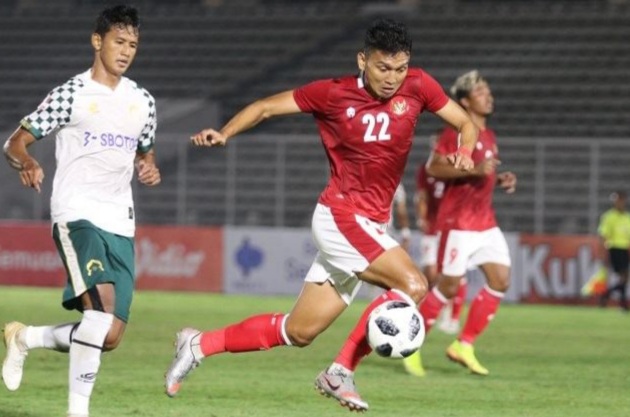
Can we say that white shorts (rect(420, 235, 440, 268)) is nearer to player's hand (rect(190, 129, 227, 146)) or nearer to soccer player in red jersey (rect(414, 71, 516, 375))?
soccer player in red jersey (rect(414, 71, 516, 375))

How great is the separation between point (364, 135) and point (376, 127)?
0.08m

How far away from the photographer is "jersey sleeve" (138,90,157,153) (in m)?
9.12

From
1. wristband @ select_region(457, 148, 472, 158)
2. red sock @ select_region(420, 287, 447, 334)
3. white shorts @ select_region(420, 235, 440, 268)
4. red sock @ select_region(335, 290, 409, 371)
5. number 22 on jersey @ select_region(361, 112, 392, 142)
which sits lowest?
white shorts @ select_region(420, 235, 440, 268)

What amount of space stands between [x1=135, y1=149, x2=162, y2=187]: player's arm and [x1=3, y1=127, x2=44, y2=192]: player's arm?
2.41 ft

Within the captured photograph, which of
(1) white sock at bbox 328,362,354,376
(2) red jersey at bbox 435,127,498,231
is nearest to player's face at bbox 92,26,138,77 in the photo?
(1) white sock at bbox 328,362,354,376

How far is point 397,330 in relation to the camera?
8.84 meters

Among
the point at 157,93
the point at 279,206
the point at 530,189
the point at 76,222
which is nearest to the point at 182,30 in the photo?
the point at 157,93

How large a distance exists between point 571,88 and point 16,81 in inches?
461

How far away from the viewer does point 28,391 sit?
36.2 ft

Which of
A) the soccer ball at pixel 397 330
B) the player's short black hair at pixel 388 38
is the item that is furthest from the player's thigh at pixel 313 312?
the player's short black hair at pixel 388 38

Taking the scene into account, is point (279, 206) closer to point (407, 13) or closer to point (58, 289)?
point (58, 289)

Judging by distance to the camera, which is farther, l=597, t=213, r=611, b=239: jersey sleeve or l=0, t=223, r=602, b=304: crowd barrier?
l=0, t=223, r=602, b=304: crowd barrier

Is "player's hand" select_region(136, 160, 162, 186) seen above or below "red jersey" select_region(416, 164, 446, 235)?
above

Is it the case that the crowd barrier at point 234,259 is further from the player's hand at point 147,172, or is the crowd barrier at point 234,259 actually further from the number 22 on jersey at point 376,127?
the player's hand at point 147,172
